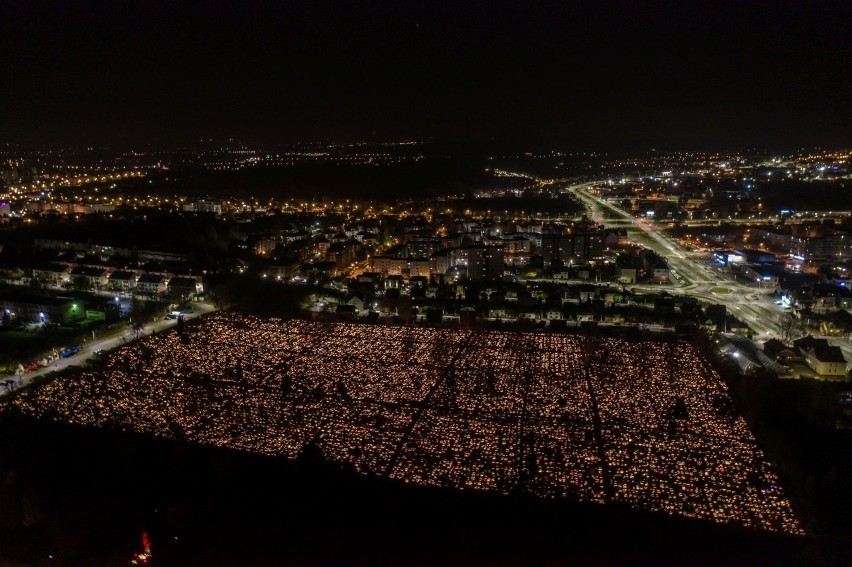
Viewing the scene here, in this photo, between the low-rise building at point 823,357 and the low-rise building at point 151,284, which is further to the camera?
the low-rise building at point 151,284

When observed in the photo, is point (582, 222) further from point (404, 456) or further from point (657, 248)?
point (404, 456)

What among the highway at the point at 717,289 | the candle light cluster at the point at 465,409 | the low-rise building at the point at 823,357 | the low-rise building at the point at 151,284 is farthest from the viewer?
the low-rise building at the point at 151,284

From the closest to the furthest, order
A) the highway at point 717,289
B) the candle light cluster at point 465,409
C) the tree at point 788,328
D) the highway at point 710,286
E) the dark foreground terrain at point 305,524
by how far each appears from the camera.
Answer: the dark foreground terrain at point 305,524
the candle light cluster at point 465,409
the tree at point 788,328
the highway at point 717,289
the highway at point 710,286

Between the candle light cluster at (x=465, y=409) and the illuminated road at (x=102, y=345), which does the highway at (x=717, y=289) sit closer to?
the candle light cluster at (x=465, y=409)

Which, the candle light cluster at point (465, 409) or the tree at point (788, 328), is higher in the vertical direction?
the tree at point (788, 328)

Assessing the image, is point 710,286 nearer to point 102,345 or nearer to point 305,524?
point 305,524

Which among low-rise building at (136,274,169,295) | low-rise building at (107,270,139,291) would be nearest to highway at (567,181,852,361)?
low-rise building at (136,274,169,295)

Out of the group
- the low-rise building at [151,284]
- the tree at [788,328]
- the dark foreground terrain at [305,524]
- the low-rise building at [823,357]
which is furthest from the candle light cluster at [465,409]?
the low-rise building at [151,284]

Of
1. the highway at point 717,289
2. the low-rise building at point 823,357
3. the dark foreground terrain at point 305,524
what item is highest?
the low-rise building at point 823,357
